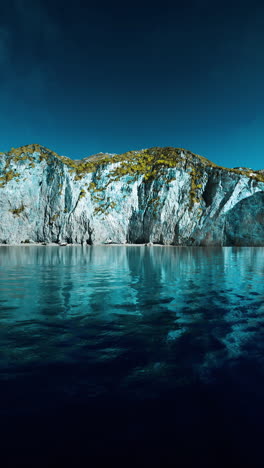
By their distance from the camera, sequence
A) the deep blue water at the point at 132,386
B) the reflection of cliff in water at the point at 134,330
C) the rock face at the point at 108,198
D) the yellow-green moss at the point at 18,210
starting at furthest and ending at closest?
the yellow-green moss at the point at 18,210 → the rock face at the point at 108,198 → the reflection of cliff in water at the point at 134,330 → the deep blue water at the point at 132,386

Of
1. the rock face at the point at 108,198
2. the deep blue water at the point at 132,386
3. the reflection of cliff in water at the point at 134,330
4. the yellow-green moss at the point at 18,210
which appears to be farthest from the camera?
the yellow-green moss at the point at 18,210

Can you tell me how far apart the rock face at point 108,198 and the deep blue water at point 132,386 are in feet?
221

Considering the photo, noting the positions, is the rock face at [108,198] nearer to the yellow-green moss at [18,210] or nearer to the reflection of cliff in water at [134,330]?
the yellow-green moss at [18,210]

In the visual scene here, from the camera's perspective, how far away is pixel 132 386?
470cm

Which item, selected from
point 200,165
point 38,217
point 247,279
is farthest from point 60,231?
point 247,279

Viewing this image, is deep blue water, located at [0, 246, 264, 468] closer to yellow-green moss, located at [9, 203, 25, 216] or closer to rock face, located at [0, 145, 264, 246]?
rock face, located at [0, 145, 264, 246]

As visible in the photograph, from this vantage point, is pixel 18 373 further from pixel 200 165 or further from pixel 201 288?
pixel 200 165

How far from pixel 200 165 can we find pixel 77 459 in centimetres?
8498

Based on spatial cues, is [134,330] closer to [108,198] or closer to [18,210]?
[108,198]

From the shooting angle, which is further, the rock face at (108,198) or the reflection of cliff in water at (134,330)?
the rock face at (108,198)

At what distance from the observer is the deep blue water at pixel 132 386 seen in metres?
3.33

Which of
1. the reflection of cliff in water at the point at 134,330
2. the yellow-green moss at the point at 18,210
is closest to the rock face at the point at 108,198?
the yellow-green moss at the point at 18,210

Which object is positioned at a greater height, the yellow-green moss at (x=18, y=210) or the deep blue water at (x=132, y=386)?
the yellow-green moss at (x=18, y=210)

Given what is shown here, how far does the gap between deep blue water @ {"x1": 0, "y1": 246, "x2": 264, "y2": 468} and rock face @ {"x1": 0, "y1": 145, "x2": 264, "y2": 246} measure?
6740 cm
